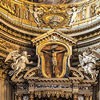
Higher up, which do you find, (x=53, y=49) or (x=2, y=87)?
(x=53, y=49)

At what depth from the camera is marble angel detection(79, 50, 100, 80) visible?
47.1 feet

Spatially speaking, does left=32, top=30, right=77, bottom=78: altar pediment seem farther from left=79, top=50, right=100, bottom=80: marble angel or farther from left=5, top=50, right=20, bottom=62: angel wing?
left=5, top=50, right=20, bottom=62: angel wing

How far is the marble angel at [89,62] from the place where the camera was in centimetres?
1435

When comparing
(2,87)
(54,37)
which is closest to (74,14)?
(54,37)

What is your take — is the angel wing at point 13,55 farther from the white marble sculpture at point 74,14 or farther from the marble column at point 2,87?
the white marble sculpture at point 74,14

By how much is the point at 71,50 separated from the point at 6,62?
Result: 6.41ft

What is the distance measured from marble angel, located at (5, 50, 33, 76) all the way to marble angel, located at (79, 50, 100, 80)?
164cm

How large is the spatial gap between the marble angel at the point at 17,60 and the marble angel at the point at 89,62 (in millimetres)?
1641

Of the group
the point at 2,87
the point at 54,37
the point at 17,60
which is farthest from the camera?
the point at 54,37

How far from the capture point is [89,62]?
47.4ft

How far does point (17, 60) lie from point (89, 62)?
6.96 ft

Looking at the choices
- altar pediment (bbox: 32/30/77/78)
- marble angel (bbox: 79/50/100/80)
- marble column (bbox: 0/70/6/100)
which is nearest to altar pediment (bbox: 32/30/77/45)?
altar pediment (bbox: 32/30/77/78)

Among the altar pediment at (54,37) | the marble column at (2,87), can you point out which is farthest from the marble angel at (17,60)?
the altar pediment at (54,37)

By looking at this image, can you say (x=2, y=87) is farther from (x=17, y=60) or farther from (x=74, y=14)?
Result: (x=74, y=14)
